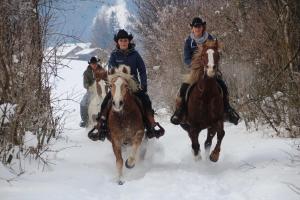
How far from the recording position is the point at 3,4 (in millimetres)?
7359

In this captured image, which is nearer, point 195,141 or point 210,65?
point 210,65

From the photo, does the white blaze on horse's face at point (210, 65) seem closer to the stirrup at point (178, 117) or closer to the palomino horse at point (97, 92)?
the stirrup at point (178, 117)

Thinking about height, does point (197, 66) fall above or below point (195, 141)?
above

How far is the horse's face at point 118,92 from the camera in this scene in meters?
7.75

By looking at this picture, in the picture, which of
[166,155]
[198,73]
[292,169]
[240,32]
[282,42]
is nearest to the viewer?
[292,169]

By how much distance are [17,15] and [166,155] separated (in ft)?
14.2

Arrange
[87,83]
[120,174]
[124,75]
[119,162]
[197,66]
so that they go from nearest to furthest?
[120,174], [119,162], [124,75], [197,66], [87,83]

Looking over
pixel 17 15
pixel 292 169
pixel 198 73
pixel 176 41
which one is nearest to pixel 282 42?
pixel 198 73

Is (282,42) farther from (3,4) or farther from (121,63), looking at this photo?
(3,4)

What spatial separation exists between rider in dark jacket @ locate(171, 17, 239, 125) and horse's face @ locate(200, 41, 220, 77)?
0.84 meters

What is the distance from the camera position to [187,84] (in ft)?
29.5

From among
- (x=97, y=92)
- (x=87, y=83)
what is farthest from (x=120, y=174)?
(x=87, y=83)

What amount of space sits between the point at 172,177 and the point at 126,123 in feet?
4.15

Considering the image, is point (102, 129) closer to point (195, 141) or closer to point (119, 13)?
point (195, 141)
